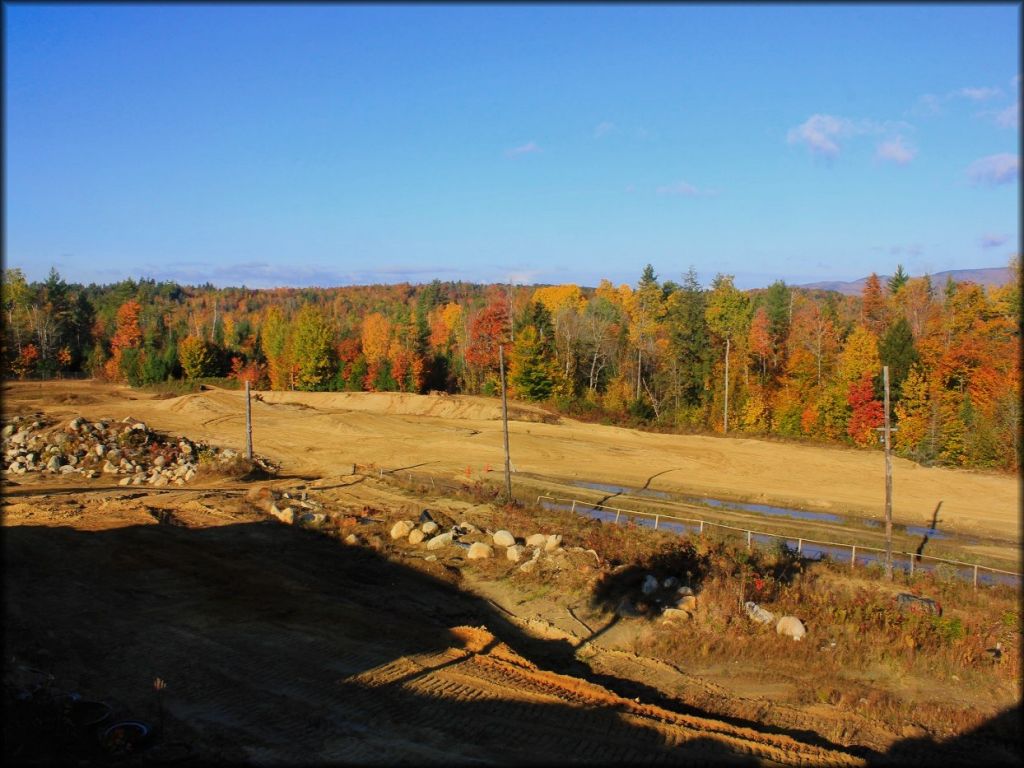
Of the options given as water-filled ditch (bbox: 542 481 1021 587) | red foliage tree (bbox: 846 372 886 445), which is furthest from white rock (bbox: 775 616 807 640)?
red foliage tree (bbox: 846 372 886 445)

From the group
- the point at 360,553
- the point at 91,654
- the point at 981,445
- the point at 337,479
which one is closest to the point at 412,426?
the point at 337,479

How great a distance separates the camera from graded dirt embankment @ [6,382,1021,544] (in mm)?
37000

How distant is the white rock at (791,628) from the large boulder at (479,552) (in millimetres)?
9066

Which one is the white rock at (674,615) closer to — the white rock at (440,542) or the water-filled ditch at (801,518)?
the white rock at (440,542)

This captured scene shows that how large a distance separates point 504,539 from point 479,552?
1.22 metres

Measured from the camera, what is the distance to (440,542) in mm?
24094

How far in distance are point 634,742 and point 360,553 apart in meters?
13.9

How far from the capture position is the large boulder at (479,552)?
22.9 metres

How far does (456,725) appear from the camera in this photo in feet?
38.9

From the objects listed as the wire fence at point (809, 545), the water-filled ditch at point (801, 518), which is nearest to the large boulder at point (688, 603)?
the wire fence at point (809, 545)

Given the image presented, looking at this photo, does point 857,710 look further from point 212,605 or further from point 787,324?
point 787,324

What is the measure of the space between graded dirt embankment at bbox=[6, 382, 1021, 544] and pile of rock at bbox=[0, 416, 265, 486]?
5785 millimetres

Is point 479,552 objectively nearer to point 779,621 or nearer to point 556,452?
point 779,621

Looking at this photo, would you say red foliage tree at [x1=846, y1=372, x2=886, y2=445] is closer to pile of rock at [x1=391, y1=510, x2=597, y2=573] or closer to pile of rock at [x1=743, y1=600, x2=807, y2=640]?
pile of rock at [x1=391, y1=510, x2=597, y2=573]
